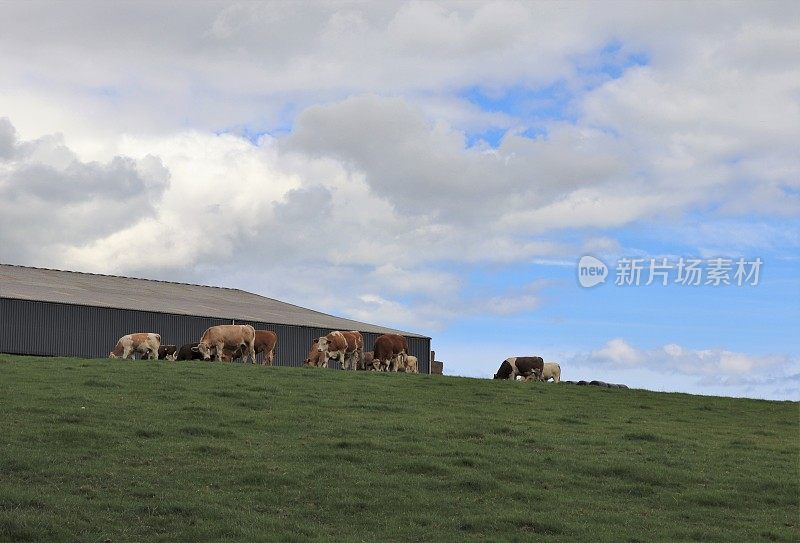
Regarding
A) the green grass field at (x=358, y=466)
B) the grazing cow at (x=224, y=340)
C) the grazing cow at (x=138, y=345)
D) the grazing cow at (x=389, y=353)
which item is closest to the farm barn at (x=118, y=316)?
the grazing cow at (x=138, y=345)

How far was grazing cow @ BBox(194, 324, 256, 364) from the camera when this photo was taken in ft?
143

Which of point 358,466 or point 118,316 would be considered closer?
point 358,466

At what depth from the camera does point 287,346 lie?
64.5 m

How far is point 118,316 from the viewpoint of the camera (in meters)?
57.7

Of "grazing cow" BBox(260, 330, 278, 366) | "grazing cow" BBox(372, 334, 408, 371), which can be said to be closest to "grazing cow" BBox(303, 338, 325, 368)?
"grazing cow" BBox(260, 330, 278, 366)

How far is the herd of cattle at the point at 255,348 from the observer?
144 feet

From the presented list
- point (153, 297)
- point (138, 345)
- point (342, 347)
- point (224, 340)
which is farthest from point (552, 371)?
point (153, 297)

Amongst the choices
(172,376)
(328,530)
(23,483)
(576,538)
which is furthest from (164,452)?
(172,376)

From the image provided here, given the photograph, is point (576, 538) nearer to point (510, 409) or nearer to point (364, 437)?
point (364, 437)

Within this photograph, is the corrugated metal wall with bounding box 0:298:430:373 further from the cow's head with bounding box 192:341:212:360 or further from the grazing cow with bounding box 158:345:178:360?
the cow's head with bounding box 192:341:212:360

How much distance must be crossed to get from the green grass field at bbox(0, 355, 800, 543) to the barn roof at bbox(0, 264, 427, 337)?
27.8 meters

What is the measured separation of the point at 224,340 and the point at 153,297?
24.1 metres

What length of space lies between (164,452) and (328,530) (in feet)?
19.9

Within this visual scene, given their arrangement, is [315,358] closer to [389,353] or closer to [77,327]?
[389,353]
